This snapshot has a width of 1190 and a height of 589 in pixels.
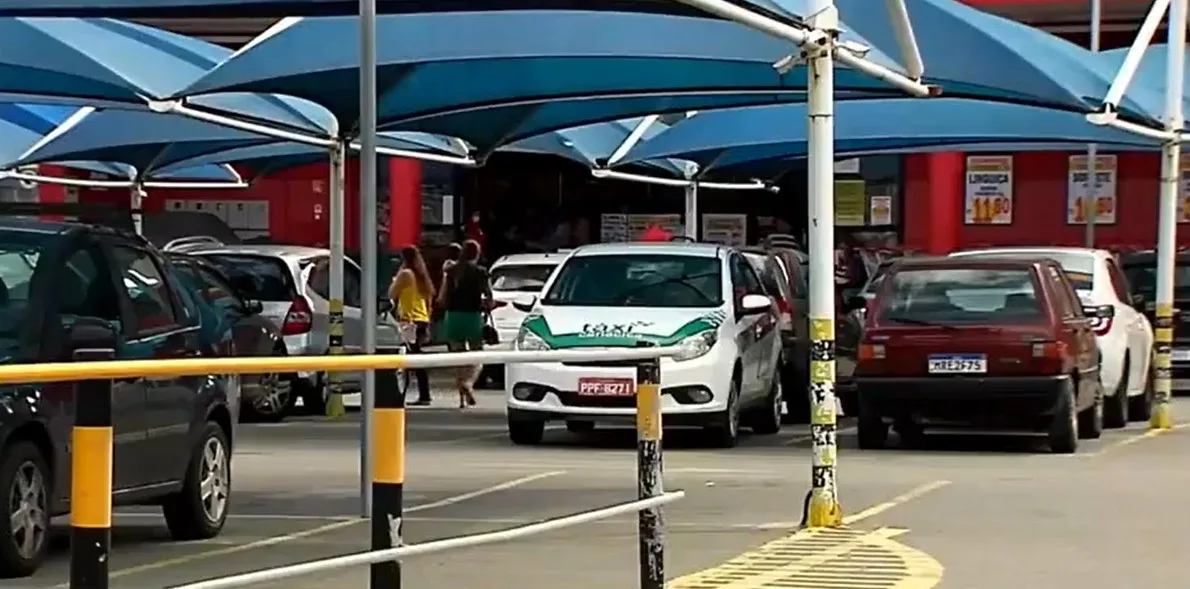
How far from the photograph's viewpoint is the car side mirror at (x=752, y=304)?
18297 millimetres

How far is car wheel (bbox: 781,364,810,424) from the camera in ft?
67.1

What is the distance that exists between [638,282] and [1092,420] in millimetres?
4188

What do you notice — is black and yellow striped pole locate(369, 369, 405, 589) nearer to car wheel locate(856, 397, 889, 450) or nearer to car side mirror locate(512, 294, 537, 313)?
car wheel locate(856, 397, 889, 450)

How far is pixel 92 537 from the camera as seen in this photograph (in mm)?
5328

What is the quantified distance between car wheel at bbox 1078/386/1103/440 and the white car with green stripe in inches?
108

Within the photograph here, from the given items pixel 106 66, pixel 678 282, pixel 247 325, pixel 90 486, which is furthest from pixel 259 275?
pixel 90 486

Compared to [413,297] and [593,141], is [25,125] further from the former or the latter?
[593,141]

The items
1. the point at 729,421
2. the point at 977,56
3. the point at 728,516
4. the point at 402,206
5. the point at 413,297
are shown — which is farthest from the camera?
the point at 402,206

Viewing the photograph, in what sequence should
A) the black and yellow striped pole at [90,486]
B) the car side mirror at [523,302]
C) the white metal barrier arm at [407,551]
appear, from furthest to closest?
the car side mirror at [523,302]
the white metal barrier arm at [407,551]
the black and yellow striped pole at [90,486]

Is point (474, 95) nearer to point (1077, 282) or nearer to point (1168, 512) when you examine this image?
point (1077, 282)

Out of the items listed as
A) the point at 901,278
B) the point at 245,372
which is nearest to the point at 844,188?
the point at 901,278

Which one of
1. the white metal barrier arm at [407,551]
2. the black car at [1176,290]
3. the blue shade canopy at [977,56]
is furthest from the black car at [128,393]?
the black car at [1176,290]

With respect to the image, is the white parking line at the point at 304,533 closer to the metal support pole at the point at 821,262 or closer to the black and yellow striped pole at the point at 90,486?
the metal support pole at the point at 821,262

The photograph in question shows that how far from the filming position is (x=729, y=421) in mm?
17844
